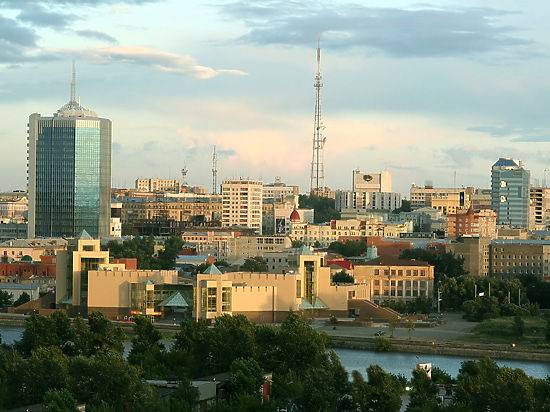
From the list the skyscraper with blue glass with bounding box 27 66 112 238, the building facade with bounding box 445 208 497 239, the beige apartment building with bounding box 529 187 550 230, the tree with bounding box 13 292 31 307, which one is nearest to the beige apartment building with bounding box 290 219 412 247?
the building facade with bounding box 445 208 497 239

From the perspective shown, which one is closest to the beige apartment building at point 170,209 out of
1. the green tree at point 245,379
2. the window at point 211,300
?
the window at point 211,300

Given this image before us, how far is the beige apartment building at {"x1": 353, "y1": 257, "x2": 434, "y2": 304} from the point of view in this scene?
3280 inches

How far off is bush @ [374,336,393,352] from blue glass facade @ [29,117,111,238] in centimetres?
6676

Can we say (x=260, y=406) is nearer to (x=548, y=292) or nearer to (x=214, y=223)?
(x=548, y=292)

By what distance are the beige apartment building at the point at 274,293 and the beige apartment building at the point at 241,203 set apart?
74.5m

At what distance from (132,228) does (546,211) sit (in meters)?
54.5

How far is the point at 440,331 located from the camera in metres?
66.8

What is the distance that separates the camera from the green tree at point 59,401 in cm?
3628

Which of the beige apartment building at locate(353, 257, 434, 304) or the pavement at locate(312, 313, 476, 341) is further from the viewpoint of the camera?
the beige apartment building at locate(353, 257, 434, 304)

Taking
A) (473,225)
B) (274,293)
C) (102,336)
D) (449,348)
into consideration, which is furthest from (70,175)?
(102,336)

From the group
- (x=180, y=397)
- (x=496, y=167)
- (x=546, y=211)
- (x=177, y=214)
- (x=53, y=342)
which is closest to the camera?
(x=180, y=397)

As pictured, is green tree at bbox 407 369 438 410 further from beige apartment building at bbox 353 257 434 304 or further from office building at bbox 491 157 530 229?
office building at bbox 491 157 530 229

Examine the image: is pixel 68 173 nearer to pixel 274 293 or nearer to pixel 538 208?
pixel 274 293

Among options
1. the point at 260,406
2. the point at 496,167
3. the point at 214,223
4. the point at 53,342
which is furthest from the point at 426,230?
the point at 260,406
